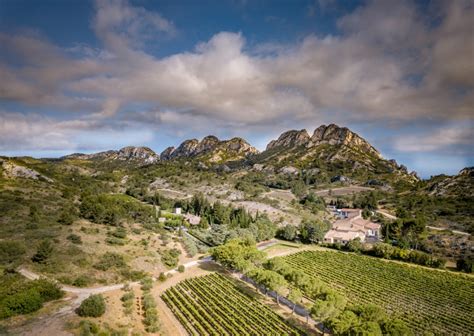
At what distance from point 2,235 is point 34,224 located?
22.3 feet

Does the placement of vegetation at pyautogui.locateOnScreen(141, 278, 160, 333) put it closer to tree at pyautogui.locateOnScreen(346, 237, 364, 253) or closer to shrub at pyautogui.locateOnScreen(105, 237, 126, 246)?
shrub at pyautogui.locateOnScreen(105, 237, 126, 246)

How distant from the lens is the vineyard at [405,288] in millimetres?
42469

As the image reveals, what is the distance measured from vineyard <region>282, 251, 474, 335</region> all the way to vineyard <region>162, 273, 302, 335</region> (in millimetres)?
18301

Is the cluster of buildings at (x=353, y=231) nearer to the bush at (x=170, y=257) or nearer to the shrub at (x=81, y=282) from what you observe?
the bush at (x=170, y=257)

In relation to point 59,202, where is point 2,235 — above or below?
below

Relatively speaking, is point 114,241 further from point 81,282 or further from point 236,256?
point 236,256

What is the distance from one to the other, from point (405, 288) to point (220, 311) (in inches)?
1503

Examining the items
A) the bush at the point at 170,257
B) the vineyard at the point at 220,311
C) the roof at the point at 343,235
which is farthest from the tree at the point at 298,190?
the vineyard at the point at 220,311

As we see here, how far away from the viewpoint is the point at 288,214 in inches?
4798

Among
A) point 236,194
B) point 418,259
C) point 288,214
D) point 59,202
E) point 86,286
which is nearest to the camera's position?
point 86,286

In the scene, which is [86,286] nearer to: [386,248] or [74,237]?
[74,237]

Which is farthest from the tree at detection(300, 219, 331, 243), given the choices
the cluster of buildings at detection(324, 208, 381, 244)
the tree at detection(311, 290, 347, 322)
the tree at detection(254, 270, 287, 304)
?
the tree at detection(311, 290, 347, 322)

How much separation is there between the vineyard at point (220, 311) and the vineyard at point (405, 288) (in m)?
18.3

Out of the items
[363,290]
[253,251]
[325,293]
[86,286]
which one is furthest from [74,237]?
[363,290]
